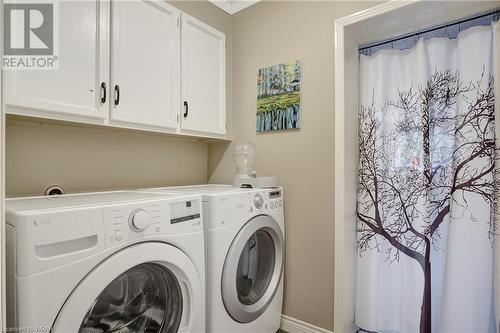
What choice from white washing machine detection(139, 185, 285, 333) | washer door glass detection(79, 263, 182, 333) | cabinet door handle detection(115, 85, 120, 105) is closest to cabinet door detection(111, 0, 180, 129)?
cabinet door handle detection(115, 85, 120, 105)

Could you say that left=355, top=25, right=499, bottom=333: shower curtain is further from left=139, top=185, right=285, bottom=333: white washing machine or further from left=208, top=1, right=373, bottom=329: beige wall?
left=139, top=185, right=285, bottom=333: white washing machine

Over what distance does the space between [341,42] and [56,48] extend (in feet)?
4.90

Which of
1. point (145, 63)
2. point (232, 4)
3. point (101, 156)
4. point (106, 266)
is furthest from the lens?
point (232, 4)

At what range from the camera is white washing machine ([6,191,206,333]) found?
83cm

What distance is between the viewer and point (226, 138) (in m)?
2.18

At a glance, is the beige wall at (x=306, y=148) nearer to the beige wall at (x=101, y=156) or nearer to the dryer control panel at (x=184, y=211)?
the beige wall at (x=101, y=156)

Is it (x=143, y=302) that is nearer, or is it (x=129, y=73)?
(x=143, y=302)

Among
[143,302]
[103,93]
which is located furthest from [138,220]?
[103,93]

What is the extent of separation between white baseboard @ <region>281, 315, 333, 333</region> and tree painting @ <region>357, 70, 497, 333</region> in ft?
1.87

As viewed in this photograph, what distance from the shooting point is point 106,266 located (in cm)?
97

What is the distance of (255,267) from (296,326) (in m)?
0.49

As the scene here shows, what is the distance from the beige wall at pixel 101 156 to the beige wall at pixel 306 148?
1.28 ft

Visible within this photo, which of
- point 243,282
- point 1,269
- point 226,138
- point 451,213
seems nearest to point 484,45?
point 451,213

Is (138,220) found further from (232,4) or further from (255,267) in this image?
(232,4)
